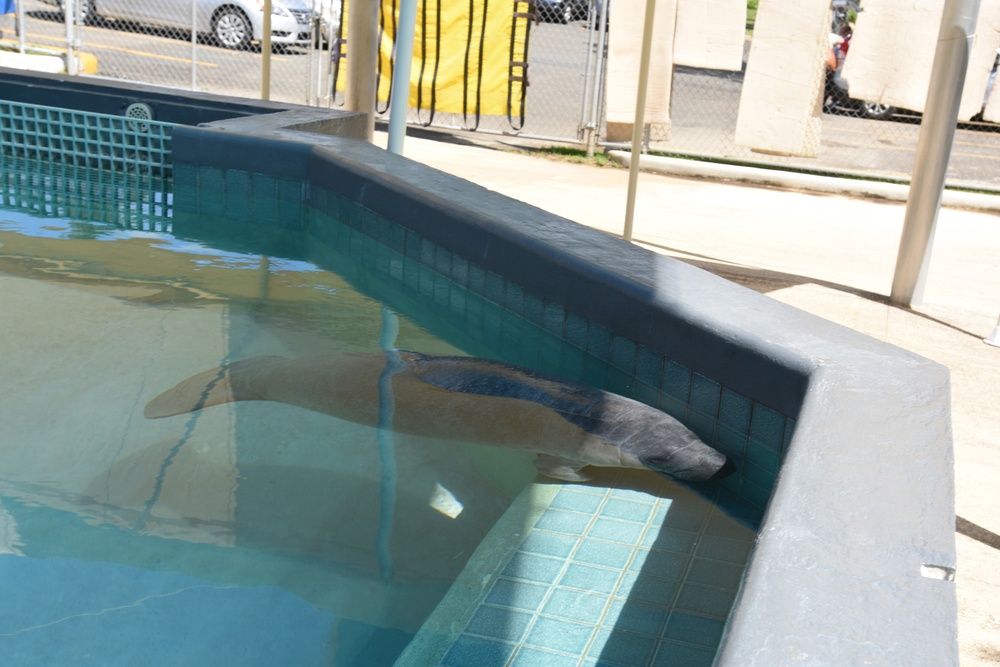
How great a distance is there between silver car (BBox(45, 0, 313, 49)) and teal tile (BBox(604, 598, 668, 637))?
589 inches

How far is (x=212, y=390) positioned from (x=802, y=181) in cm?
790

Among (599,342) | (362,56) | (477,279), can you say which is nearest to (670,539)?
(599,342)

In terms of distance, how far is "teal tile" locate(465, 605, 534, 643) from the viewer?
8.13 feet

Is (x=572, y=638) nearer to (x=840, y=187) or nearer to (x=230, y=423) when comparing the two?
(x=230, y=423)

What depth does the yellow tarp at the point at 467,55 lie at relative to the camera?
1129 centimetres

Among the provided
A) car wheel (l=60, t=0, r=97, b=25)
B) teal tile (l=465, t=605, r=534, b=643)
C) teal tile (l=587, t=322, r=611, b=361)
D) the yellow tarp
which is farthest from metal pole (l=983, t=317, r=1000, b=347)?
car wheel (l=60, t=0, r=97, b=25)

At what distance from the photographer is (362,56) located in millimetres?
7727

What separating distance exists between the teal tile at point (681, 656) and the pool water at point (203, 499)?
2.02 ft

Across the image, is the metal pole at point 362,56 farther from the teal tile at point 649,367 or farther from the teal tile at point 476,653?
the teal tile at point 476,653

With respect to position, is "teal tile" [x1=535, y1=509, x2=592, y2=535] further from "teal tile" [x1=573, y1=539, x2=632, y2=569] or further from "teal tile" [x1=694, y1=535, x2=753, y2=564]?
"teal tile" [x1=694, y1=535, x2=753, y2=564]

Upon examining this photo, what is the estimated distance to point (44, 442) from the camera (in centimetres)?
333

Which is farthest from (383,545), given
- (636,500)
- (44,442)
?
(44,442)

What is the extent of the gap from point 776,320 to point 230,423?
6.35 ft

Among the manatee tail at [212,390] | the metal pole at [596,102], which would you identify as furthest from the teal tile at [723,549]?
the metal pole at [596,102]
